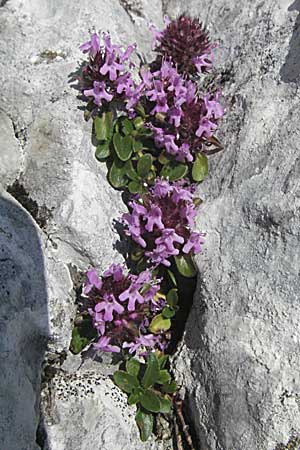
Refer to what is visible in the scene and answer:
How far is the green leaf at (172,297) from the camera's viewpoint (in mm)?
3934

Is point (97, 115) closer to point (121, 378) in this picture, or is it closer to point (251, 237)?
point (251, 237)

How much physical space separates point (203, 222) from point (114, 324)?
822 millimetres

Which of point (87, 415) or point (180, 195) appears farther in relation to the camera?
point (180, 195)

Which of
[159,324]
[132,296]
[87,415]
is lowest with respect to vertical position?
[87,415]

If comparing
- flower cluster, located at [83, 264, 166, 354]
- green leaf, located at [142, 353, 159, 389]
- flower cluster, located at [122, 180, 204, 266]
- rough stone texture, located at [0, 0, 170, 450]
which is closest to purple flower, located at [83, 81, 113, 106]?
rough stone texture, located at [0, 0, 170, 450]

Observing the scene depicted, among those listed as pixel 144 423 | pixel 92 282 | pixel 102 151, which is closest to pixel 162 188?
pixel 102 151

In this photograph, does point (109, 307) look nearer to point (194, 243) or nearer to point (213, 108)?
point (194, 243)

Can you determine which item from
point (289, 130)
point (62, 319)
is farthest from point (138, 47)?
point (62, 319)

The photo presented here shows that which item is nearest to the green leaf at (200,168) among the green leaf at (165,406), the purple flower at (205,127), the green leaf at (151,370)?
the purple flower at (205,127)

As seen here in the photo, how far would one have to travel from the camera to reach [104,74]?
157 inches

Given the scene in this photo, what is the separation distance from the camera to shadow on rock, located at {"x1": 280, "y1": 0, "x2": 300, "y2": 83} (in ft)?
12.6

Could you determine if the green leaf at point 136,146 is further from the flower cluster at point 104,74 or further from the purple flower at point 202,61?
the purple flower at point 202,61

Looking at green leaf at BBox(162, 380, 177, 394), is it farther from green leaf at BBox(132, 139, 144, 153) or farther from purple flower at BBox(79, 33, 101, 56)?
purple flower at BBox(79, 33, 101, 56)

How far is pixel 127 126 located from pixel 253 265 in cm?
124
